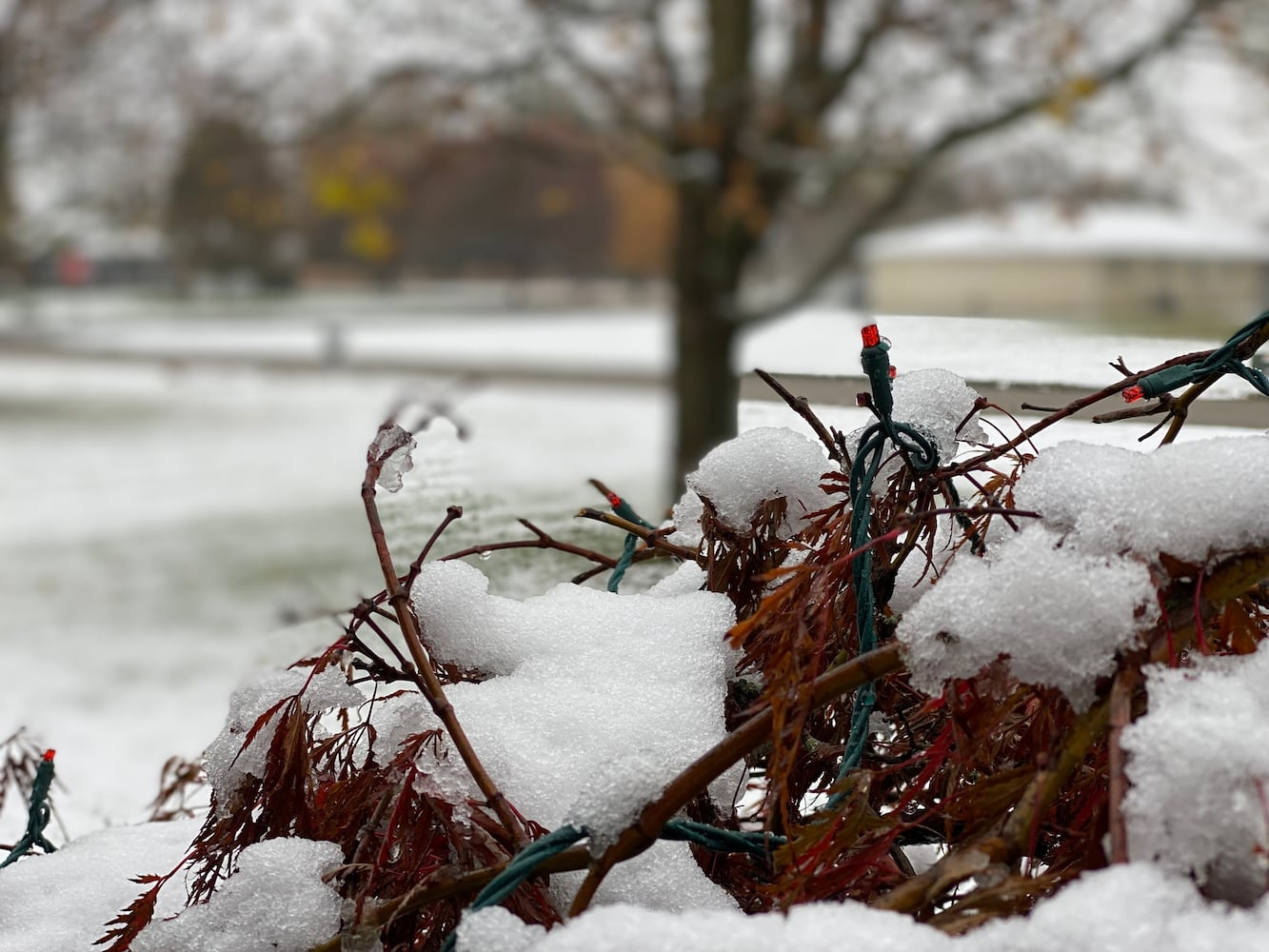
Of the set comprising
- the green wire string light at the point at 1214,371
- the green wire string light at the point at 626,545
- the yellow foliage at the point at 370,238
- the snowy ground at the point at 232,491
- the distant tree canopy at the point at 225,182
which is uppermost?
the distant tree canopy at the point at 225,182

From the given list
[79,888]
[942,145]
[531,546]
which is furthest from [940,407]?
[942,145]

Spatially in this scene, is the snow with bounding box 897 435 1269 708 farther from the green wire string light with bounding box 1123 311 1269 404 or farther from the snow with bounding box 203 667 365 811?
the snow with bounding box 203 667 365 811

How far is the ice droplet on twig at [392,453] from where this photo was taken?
0.98 m

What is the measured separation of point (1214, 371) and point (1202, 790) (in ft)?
1.16

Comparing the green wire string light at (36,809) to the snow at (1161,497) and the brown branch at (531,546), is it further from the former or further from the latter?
the snow at (1161,497)

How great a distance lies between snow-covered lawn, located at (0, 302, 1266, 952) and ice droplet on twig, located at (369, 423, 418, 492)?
68 mm

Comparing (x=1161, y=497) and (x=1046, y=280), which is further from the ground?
(x=1046, y=280)

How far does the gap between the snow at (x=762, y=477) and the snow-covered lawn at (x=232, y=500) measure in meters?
0.25

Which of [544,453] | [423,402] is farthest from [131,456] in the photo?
[423,402]

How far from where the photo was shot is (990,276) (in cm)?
3450

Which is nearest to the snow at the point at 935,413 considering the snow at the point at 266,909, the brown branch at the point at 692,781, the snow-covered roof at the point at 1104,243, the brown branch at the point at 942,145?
the brown branch at the point at 692,781

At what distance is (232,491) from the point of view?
12.6 m

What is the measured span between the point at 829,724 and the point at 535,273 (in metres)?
57.4

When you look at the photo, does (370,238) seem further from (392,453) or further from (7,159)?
(7,159)
